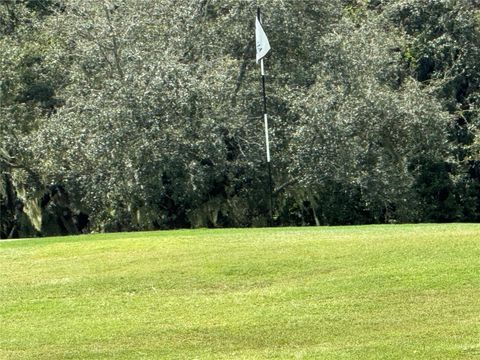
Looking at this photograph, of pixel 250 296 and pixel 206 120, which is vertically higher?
pixel 206 120

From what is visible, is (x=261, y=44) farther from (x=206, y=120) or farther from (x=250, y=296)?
(x=250, y=296)

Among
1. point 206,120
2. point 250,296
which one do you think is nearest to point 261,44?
point 206,120

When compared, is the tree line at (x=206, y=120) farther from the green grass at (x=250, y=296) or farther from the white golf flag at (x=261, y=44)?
the green grass at (x=250, y=296)

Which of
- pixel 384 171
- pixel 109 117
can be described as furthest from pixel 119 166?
pixel 384 171

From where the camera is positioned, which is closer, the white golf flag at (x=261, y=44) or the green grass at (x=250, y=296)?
the green grass at (x=250, y=296)

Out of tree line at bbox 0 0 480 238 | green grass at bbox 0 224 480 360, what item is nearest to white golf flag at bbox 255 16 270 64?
tree line at bbox 0 0 480 238

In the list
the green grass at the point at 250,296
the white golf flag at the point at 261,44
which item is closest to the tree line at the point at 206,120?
the white golf flag at the point at 261,44

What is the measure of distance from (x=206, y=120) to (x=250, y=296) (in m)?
9.55

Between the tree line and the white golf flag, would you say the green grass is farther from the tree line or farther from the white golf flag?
the tree line

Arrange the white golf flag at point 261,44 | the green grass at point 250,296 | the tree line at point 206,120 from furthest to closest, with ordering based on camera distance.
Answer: the tree line at point 206,120
the white golf flag at point 261,44
the green grass at point 250,296

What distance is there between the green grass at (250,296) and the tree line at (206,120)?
5.44 metres

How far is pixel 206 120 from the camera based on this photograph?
23.8 m

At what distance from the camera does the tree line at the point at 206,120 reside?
2375 centimetres

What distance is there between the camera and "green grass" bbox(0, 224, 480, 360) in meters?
12.8
